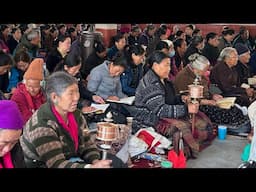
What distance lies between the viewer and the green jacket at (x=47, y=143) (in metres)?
1.96

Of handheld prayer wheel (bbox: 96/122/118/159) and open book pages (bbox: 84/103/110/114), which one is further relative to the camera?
open book pages (bbox: 84/103/110/114)

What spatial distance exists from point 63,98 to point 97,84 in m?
2.01

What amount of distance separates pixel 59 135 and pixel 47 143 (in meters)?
0.09

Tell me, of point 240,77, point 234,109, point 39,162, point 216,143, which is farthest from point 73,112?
point 240,77

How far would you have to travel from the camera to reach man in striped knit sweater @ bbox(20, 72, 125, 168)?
6.45 feet

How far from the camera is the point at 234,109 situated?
174 inches

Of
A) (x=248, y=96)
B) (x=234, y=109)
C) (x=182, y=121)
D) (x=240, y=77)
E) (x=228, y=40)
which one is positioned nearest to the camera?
(x=182, y=121)

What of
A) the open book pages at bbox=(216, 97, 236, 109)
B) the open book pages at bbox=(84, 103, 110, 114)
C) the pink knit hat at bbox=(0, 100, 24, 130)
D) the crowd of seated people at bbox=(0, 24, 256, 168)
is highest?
the pink knit hat at bbox=(0, 100, 24, 130)

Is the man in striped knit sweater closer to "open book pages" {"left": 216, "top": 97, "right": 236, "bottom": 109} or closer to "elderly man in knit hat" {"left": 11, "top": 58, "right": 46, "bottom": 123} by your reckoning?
"elderly man in knit hat" {"left": 11, "top": 58, "right": 46, "bottom": 123}

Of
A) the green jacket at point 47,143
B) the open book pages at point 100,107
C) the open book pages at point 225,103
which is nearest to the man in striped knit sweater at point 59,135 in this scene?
the green jacket at point 47,143

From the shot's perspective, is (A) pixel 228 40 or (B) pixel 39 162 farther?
(A) pixel 228 40

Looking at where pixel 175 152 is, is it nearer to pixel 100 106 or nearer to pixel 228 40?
pixel 100 106

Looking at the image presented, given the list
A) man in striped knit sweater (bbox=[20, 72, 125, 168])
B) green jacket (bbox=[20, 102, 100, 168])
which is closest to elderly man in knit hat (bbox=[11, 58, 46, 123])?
man in striped knit sweater (bbox=[20, 72, 125, 168])

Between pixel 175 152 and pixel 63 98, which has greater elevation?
pixel 63 98
